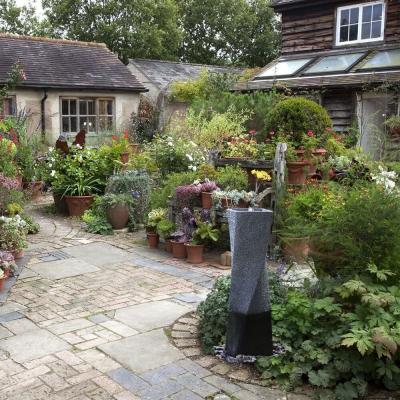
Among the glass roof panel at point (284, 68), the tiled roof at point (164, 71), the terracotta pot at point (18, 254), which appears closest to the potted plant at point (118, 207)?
the terracotta pot at point (18, 254)

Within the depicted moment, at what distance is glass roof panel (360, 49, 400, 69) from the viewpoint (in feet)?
40.3

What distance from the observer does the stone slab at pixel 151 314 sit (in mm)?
4680

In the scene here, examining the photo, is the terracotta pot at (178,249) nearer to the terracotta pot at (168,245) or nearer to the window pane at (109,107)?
the terracotta pot at (168,245)

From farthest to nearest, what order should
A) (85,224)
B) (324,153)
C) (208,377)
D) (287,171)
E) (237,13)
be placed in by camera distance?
(237,13) → (85,224) → (324,153) → (287,171) → (208,377)

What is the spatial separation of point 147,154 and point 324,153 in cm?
373

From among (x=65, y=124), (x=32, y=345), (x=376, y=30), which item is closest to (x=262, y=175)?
(x=32, y=345)

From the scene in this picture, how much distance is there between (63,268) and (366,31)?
38.8 ft

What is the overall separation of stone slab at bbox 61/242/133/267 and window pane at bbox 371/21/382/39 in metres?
10.6

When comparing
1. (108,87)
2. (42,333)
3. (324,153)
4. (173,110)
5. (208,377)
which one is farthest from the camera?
(173,110)

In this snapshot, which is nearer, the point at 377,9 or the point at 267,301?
the point at 267,301

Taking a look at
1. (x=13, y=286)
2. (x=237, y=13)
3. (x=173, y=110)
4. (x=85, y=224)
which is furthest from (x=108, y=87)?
(x=237, y=13)

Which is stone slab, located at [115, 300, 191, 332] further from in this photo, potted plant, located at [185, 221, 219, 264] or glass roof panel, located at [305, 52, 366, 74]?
glass roof panel, located at [305, 52, 366, 74]

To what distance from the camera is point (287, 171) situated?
719 cm

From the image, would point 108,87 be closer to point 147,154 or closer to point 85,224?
point 147,154
